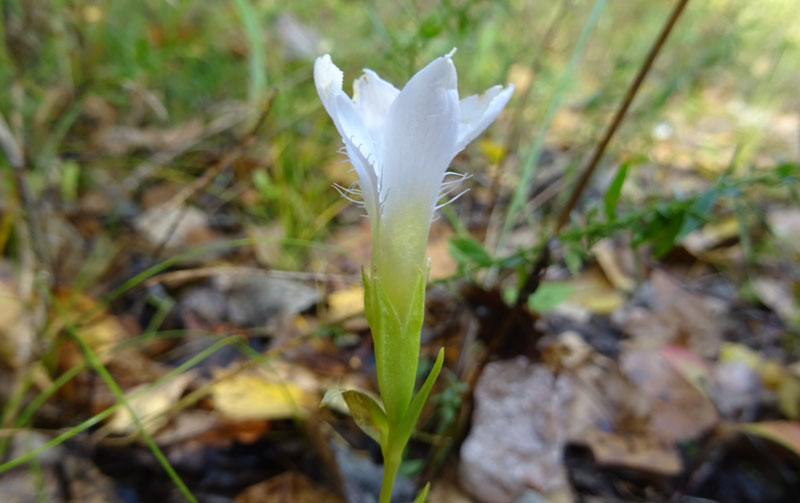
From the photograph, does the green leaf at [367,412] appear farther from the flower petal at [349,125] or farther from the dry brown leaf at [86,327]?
the dry brown leaf at [86,327]

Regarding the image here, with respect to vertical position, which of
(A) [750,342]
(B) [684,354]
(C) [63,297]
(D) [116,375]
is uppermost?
(C) [63,297]

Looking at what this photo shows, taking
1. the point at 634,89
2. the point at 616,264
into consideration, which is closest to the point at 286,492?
the point at 634,89

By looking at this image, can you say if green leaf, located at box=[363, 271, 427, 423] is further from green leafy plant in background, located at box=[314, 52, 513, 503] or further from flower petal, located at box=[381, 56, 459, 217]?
flower petal, located at box=[381, 56, 459, 217]

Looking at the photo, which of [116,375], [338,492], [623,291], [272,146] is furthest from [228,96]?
[338,492]

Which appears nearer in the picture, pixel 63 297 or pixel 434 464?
pixel 434 464

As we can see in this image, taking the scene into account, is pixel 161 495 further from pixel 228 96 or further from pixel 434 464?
pixel 228 96

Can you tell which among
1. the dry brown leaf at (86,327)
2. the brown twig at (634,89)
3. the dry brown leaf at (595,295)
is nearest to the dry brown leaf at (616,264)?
the dry brown leaf at (595,295)

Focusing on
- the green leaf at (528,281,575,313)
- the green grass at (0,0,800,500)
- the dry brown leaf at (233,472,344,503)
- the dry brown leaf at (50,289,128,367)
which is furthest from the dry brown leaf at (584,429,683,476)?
the dry brown leaf at (50,289,128,367)

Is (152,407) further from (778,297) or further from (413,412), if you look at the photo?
(778,297)
